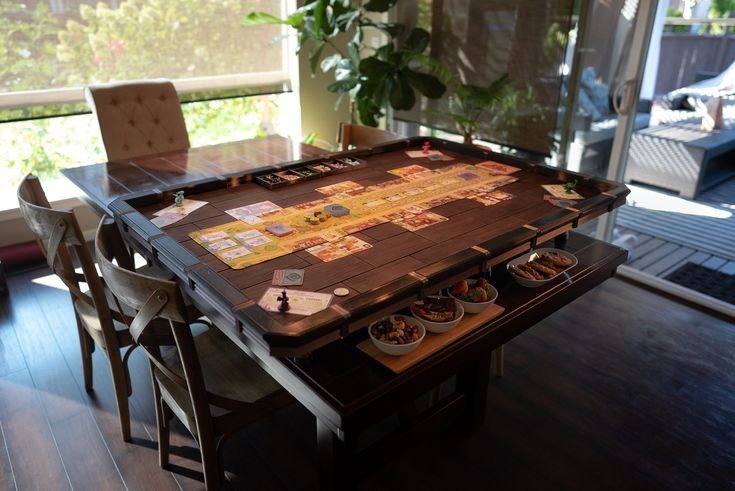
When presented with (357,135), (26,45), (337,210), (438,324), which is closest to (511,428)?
(438,324)

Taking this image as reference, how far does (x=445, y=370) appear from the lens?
147 cm

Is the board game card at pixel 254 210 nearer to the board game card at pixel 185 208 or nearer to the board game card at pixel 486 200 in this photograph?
the board game card at pixel 185 208

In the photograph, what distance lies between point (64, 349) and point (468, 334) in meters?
2.05

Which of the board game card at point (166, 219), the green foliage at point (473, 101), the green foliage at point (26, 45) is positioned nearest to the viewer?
the board game card at point (166, 219)

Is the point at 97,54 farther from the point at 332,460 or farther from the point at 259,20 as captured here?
the point at 332,460

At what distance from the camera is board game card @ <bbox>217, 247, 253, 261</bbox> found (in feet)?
5.21

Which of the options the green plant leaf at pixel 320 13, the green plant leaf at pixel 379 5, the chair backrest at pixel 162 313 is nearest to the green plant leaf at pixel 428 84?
the green plant leaf at pixel 379 5

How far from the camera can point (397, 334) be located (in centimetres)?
146

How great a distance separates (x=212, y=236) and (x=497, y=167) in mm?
1384

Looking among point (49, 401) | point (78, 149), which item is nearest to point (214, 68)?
point (78, 149)

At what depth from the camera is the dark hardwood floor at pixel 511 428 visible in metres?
1.89

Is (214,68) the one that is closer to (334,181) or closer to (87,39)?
(87,39)

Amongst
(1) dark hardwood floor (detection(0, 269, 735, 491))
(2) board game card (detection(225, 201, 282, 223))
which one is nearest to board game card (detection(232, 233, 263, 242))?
(2) board game card (detection(225, 201, 282, 223))

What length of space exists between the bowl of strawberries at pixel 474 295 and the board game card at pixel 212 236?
0.74m
